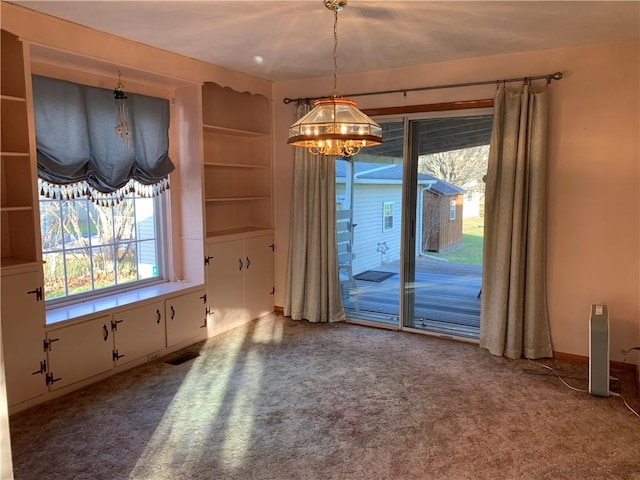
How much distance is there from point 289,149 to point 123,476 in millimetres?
3526

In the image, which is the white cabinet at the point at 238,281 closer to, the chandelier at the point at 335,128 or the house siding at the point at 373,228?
the house siding at the point at 373,228

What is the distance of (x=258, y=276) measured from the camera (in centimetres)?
525

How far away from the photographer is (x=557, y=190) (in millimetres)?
4020

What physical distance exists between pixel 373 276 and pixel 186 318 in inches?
74.6

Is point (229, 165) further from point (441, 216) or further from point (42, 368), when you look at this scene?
point (42, 368)

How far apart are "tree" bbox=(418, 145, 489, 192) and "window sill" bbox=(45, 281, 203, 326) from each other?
241 centimetres

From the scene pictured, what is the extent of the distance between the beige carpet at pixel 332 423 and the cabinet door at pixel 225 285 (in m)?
0.60

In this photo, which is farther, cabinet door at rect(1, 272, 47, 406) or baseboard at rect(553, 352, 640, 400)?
baseboard at rect(553, 352, 640, 400)

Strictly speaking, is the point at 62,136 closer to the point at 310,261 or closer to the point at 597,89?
the point at 310,261

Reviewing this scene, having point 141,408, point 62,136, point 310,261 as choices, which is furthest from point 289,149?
point 141,408

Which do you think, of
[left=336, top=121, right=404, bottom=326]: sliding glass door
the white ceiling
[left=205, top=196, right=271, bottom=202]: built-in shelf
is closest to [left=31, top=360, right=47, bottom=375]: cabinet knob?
[left=205, top=196, right=271, bottom=202]: built-in shelf

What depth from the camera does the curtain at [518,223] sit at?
393 cm

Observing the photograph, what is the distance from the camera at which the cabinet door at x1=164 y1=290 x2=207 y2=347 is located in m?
4.23

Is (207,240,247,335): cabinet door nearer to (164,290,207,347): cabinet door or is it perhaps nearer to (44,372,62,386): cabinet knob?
(164,290,207,347): cabinet door
